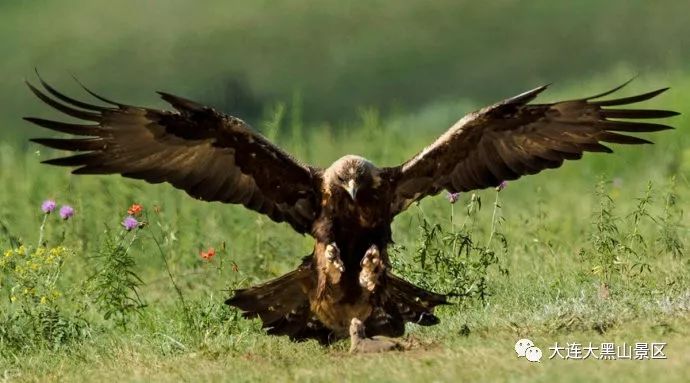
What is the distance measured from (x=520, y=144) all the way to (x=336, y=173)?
1188 millimetres

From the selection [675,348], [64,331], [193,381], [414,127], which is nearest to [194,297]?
[64,331]

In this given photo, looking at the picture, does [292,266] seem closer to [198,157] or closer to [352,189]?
[198,157]

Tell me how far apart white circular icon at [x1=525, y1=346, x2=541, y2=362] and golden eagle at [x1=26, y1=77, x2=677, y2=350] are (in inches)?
32.7

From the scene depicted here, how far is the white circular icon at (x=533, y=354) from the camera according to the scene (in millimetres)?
7742

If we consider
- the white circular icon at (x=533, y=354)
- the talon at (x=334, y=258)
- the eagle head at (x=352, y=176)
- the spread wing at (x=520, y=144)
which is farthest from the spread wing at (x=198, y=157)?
the white circular icon at (x=533, y=354)

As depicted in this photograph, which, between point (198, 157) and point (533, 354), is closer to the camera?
point (533, 354)

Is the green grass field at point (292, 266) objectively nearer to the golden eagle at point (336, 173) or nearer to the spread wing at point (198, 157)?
the golden eagle at point (336, 173)

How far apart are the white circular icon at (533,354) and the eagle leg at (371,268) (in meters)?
1.04

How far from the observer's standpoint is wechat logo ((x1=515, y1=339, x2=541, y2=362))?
7770 millimetres

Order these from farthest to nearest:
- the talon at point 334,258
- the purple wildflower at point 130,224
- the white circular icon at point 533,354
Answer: the purple wildflower at point 130,224, the talon at point 334,258, the white circular icon at point 533,354

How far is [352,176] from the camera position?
8391 mm

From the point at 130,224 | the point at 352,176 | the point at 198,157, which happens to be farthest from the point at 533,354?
the point at 130,224

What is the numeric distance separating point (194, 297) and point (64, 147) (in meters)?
2.73

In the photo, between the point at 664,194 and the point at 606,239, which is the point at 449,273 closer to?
the point at 606,239
